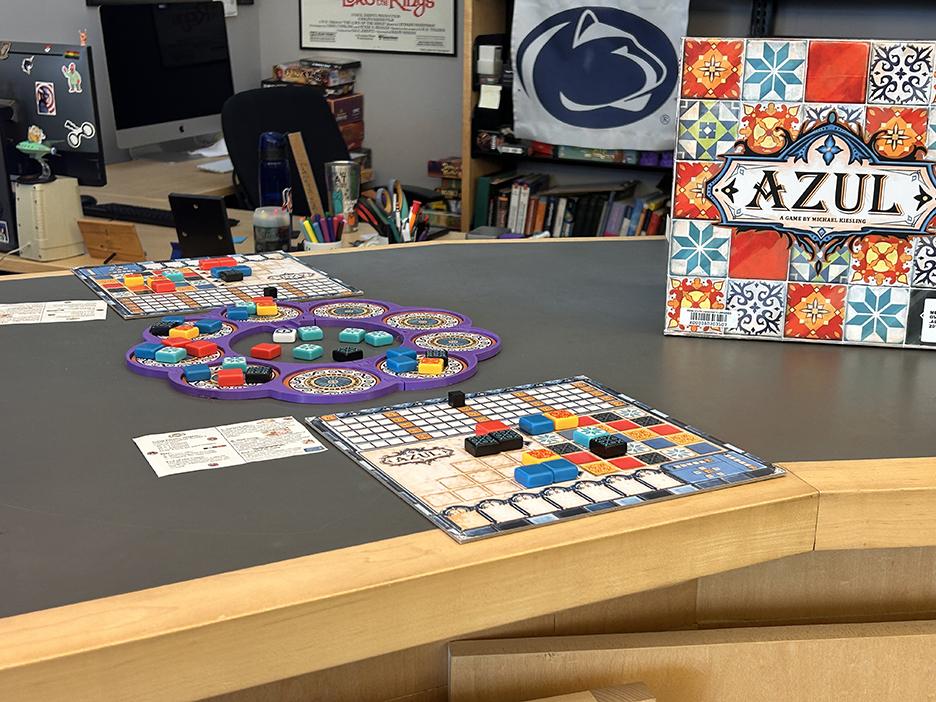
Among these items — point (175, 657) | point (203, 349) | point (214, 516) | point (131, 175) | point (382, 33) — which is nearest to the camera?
point (175, 657)

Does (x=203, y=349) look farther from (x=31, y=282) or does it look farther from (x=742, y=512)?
(x=742, y=512)

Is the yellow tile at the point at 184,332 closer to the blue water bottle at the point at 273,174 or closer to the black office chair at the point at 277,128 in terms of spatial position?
the blue water bottle at the point at 273,174

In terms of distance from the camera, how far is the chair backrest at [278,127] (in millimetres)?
3445

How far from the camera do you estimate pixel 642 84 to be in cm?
388

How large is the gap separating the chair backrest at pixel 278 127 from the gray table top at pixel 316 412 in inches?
74.4

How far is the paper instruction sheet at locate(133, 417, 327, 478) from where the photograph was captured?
94cm

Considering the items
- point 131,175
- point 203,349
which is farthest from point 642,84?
point 203,349

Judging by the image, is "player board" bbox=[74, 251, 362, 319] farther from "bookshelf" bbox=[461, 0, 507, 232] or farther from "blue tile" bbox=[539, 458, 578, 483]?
"bookshelf" bbox=[461, 0, 507, 232]

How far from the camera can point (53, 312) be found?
1393 mm

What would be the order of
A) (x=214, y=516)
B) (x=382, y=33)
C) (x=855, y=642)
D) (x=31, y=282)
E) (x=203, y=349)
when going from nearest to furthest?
(x=214, y=516) < (x=855, y=642) < (x=203, y=349) < (x=31, y=282) < (x=382, y=33)

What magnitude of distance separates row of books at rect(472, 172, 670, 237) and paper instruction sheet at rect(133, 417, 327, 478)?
10.3 ft

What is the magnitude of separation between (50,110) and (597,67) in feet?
6.56

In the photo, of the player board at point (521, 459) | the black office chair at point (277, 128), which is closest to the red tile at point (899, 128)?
the player board at point (521, 459)

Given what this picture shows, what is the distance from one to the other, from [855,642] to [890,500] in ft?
0.50
